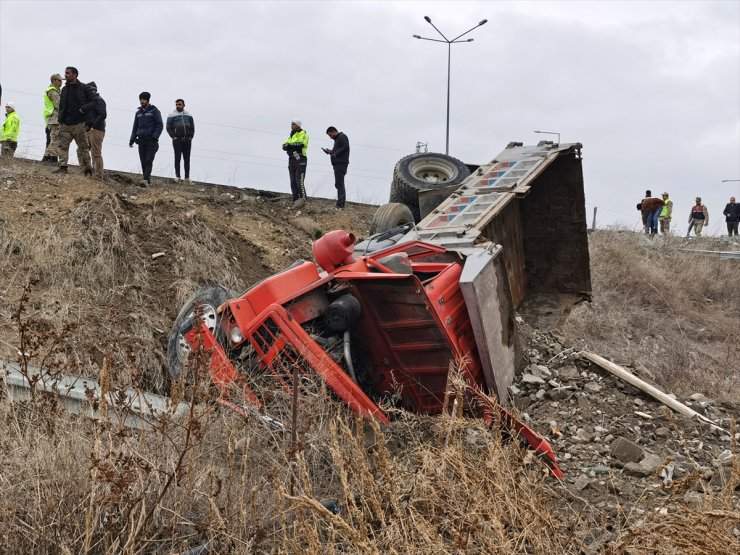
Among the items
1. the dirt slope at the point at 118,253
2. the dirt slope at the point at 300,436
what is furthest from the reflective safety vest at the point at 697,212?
the dirt slope at the point at 118,253

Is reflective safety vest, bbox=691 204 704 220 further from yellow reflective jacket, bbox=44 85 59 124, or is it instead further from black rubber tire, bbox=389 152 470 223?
yellow reflective jacket, bbox=44 85 59 124

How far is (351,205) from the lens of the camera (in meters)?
15.3

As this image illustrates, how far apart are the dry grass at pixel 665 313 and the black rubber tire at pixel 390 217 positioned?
3.04 meters

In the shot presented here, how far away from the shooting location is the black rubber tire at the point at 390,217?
9.15 metres

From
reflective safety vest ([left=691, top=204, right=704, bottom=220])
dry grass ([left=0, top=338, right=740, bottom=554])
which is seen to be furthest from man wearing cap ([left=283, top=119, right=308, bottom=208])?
reflective safety vest ([left=691, top=204, right=704, bottom=220])

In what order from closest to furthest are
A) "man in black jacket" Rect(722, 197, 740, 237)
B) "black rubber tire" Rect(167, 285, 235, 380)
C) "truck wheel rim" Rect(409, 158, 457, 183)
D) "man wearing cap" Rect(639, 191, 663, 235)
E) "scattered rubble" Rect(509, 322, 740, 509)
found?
"scattered rubble" Rect(509, 322, 740, 509) → "black rubber tire" Rect(167, 285, 235, 380) → "truck wheel rim" Rect(409, 158, 457, 183) → "man wearing cap" Rect(639, 191, 663, 235) → "man in black jacket" Rect(722, 197, 740, 237)

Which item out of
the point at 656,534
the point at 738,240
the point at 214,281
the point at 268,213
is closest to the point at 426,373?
the point at 656,534

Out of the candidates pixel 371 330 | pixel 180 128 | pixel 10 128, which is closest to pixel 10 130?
pixel 10 128

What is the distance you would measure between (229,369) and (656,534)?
3.61 meters

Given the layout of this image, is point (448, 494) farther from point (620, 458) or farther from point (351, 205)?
point (351, 205)

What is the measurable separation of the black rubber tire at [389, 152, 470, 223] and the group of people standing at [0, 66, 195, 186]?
4.32 m

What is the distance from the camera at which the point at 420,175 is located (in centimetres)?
1078

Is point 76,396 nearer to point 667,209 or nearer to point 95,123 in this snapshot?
point 95,123

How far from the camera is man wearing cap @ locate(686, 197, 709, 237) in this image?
23844 millimetres
